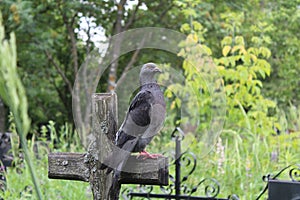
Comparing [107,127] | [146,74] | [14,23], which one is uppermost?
[14,23]

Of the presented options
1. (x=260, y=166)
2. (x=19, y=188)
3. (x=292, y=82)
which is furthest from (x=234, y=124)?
(x=292, y=82)

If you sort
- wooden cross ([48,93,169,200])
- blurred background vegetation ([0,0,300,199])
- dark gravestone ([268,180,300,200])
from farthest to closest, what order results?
blurred background vegetation ([0,0,300,199]) < dark gravestone ([268,180,300,200]) < wooden cross ([48,93,169,200])

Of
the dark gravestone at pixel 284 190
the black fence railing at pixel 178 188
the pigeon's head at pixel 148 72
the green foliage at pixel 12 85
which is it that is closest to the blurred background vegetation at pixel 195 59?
the black fence railing at pixel 178 188

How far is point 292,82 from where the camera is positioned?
Answer: 8414 mm

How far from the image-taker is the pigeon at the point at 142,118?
1.55 metres

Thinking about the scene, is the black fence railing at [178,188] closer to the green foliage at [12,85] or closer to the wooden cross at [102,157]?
the wooden cross at [102,157]

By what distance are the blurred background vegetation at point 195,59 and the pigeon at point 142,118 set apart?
6.57 ft

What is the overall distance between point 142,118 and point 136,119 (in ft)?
0.06

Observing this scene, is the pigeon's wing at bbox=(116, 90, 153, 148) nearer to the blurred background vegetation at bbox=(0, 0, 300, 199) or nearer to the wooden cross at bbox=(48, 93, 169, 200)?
the wooden cross at bbox=(48, 93, 169, 200)

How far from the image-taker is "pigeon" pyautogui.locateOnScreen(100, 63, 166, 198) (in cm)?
155

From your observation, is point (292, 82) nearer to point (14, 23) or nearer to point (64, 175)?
point (14, 23)

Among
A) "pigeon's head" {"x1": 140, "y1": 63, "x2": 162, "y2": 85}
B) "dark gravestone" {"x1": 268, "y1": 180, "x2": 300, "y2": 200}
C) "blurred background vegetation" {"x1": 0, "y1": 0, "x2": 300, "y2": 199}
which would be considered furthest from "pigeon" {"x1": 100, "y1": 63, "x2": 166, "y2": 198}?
"blurred background vegetation" {"x1": 0, "y1": 0, "x2": 300, "y2": 199}

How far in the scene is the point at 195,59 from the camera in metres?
4.30

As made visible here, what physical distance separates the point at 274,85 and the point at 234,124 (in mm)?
4240
